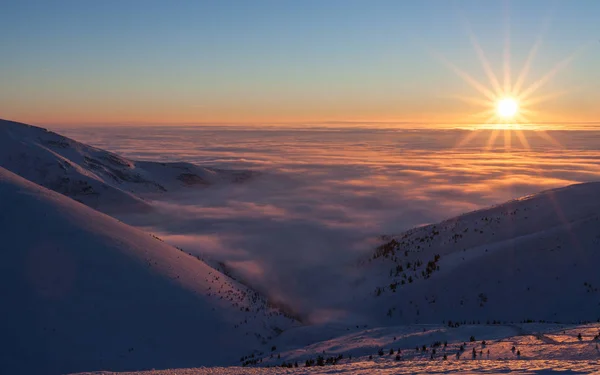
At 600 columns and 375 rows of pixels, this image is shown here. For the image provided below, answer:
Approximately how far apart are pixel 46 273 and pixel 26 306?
6.21ft

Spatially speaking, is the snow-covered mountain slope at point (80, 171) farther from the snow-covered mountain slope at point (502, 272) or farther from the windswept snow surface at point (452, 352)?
the windswept snow surface at point (452, 352)

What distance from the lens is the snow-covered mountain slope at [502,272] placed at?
58.3ft

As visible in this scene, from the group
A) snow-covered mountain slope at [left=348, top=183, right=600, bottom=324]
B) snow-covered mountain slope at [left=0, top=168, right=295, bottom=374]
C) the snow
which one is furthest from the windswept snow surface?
snow-covered mountain slope at [left=348, top=183, right=600, bottom=324]

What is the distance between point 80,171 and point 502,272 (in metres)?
58.3

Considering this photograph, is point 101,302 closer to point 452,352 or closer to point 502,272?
point 452,352

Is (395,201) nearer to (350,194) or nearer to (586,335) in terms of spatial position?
(350,194)

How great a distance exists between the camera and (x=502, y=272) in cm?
2009

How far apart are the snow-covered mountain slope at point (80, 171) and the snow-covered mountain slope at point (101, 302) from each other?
40.0m

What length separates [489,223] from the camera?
27266 mm

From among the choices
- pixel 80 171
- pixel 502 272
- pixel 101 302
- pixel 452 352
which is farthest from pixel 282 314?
pixel 80 171

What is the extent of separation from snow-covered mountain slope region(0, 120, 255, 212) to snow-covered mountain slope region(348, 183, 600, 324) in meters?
45.1

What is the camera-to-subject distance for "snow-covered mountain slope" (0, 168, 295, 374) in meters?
14.7

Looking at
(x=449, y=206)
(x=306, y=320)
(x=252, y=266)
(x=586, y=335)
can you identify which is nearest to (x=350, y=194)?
(x=449, y=206)

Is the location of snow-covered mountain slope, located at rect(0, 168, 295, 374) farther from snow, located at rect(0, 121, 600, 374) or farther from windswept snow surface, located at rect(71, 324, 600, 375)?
windswept snow surface, located at rect(71, 324, 600, 375)
